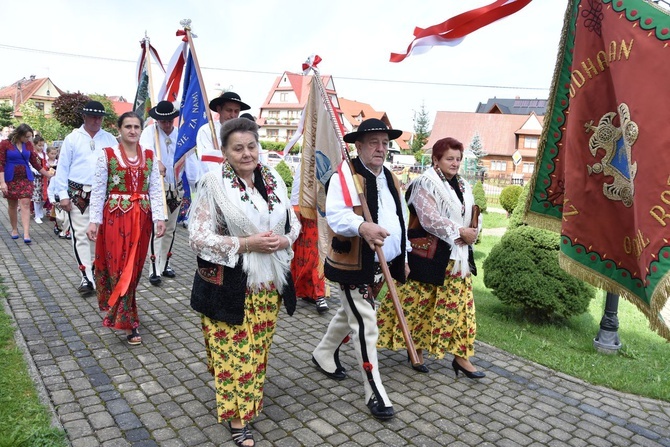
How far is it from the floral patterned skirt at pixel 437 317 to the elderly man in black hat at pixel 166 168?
326cm

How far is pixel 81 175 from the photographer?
21.0 feet

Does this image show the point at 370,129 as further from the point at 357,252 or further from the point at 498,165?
the point at 498,165

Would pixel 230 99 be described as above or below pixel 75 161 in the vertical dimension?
above

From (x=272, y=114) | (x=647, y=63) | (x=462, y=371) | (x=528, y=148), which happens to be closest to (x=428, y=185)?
(x=462, y=371)

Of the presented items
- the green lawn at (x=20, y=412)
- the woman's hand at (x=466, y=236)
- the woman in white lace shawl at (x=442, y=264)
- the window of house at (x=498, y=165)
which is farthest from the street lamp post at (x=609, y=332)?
the window of house at (x=498, y=165)

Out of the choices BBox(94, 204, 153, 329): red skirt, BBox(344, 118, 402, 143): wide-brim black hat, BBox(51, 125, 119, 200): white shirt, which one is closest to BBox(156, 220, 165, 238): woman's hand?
BBox(94, 204, 153, 329): red skirt

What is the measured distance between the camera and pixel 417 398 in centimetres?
426

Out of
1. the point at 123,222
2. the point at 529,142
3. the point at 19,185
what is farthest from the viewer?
the point at 529,142

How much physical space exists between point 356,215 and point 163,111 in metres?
3.67

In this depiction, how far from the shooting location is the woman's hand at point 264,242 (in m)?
3.34

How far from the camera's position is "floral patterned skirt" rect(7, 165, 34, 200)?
9.52 m

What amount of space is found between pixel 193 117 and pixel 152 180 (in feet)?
2.96

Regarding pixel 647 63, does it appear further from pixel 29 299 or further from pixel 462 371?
pixel 29 299

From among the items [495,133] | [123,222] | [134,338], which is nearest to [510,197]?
[123,222]
